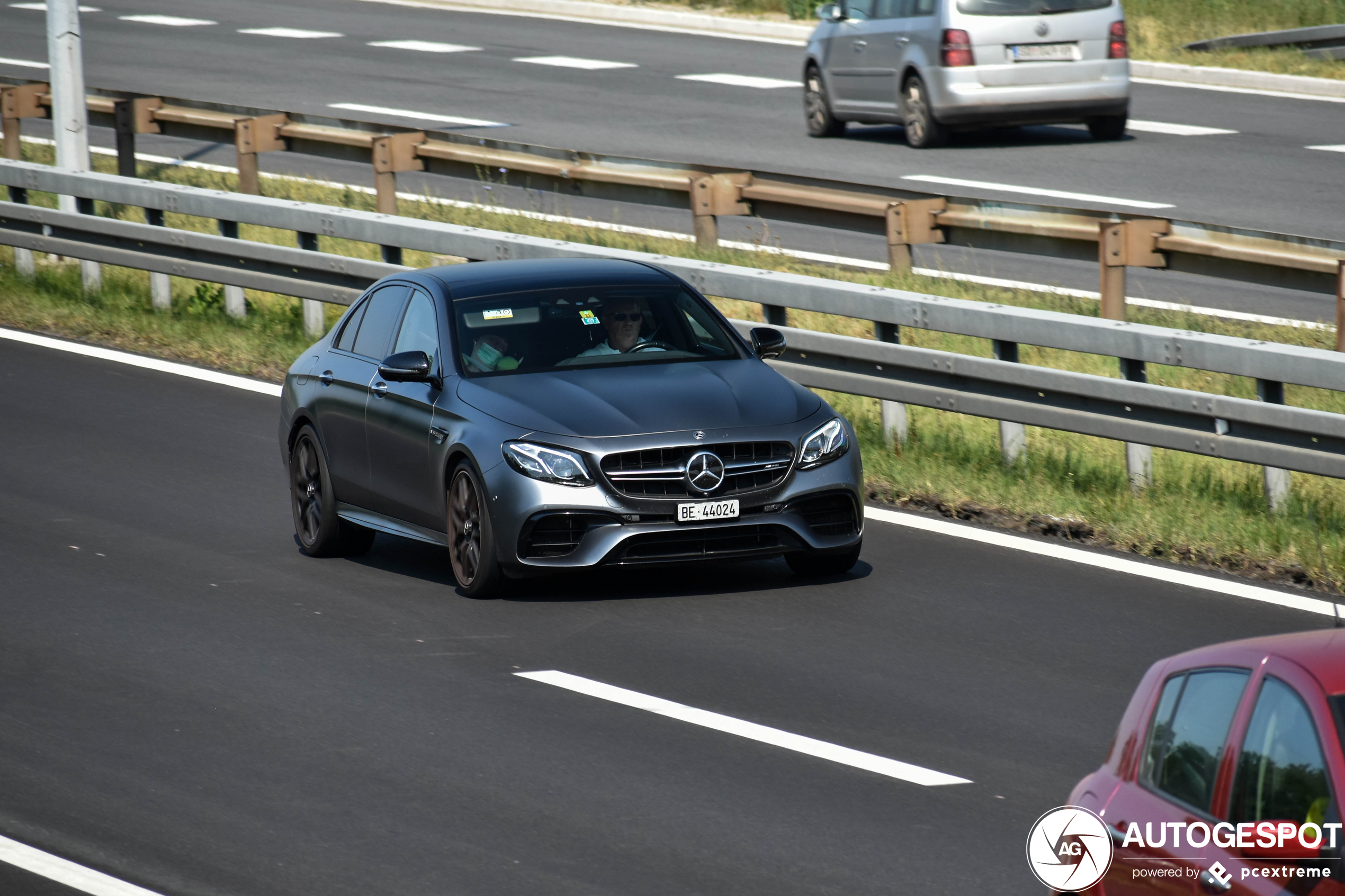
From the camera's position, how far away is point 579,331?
10578mm

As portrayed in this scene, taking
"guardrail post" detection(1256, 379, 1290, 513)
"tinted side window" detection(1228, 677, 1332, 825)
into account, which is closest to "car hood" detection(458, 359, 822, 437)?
"guardrail post" detection(1256, 379, 1290, 513)

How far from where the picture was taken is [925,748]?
7617 millimetres

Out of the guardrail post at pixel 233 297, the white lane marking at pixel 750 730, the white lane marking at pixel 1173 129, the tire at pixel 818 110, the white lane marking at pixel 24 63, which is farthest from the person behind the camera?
the white lane marking at pixel 24 63

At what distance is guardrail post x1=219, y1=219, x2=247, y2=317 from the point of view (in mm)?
17156

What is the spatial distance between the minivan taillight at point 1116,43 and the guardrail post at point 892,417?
40.1ft

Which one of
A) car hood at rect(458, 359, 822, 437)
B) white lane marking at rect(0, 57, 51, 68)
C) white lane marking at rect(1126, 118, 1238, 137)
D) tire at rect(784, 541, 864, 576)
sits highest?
white lane marking at rect(0, 57, 51, 68)

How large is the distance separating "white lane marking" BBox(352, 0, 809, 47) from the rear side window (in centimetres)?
2464

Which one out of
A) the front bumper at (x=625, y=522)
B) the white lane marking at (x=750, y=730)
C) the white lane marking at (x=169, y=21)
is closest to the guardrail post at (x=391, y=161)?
the front bumper at (x=625, y=522)

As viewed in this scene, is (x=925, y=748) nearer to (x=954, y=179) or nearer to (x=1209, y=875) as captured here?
(x=1209, y=875)

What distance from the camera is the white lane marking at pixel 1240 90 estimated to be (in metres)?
27.9

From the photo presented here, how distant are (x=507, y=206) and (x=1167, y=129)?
8826 mm

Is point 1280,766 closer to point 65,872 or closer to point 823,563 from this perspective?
point 65,872

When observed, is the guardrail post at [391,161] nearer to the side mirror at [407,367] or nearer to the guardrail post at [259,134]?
the guardrail post at [259,134]

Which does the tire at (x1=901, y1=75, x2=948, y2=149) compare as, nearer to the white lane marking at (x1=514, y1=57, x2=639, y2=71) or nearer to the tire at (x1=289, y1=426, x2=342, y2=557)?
the white lane marking at (x1=514, y1=57, x2=639, y2=71)
